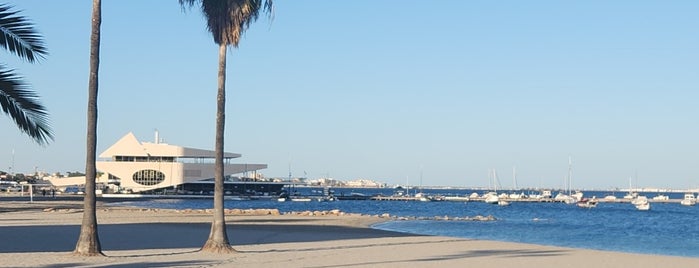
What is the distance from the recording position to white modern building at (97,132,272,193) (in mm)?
131500

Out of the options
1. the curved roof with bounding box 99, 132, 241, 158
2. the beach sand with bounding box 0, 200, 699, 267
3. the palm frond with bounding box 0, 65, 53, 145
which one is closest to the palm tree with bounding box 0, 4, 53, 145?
the palm frond with bounding box 0, 65, 53, 145

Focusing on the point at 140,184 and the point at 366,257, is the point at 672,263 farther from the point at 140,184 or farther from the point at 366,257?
the point at 140,184

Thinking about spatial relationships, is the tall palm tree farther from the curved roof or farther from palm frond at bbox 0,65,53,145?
the curved roof

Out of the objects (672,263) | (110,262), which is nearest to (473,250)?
(672,263)

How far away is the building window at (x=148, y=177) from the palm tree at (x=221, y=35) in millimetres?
107014

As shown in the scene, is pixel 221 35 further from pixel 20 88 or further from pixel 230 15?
pixel 20 88

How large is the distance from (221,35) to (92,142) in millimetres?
5177

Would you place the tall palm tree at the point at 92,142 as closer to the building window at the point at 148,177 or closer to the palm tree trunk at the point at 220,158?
the palm tree trunk at the point at 220,158

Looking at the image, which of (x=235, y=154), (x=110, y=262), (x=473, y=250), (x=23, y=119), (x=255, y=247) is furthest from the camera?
(x=235, y=154)

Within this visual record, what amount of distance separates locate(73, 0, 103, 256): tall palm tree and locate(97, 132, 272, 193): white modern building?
10719 cm

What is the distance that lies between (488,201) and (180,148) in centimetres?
4999

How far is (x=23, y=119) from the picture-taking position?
12695 millimetres

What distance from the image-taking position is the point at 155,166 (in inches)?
5177

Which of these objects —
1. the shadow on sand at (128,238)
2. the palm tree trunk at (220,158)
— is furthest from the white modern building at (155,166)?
the palm tree trunk at (220,158)
